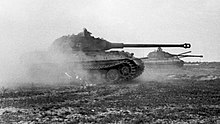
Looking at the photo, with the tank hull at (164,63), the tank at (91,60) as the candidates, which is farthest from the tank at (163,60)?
the tank at (91,60)

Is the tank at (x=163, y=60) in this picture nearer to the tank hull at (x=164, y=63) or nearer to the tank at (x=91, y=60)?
the tank hull at (x=164, y=63)

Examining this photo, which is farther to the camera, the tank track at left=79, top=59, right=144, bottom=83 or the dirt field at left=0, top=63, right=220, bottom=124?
the tank track at left=79, top=59, right=144, bottom=83

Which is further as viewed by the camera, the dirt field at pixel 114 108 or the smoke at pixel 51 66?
the smoke at pixel 51 66

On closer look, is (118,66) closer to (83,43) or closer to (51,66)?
(83,43)

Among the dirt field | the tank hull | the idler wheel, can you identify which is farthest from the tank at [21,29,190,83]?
the tank hull

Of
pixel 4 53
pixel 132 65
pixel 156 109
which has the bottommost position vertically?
pixel 156 109

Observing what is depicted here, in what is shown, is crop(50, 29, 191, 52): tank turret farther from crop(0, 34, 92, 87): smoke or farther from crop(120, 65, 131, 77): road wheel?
crop(120, 65, 131, 77): road wheel

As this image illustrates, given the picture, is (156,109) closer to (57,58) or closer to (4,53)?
(57,58)

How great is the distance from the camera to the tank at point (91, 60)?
21.6 meters

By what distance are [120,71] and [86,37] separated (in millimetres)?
3625

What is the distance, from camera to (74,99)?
535 inches

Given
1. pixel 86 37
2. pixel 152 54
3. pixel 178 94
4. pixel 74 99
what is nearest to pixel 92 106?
pixel 74 99

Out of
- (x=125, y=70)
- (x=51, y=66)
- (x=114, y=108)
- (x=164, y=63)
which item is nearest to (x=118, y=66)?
(x=125, y=70)

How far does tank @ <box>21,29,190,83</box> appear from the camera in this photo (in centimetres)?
2162
